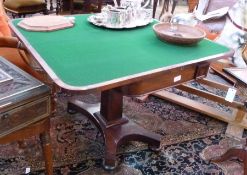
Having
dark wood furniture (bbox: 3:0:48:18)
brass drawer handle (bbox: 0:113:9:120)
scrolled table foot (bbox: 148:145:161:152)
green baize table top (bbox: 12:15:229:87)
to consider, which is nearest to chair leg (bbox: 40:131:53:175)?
brass drawer handle (bbox: 0:113:9:120)

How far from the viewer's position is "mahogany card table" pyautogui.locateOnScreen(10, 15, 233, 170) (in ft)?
3.62

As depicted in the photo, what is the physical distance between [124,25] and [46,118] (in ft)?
2.40

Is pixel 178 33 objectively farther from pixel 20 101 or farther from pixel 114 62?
pixel 20 101

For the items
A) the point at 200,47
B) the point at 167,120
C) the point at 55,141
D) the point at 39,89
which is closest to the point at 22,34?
the point at 39,89

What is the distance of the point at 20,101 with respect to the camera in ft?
3.82

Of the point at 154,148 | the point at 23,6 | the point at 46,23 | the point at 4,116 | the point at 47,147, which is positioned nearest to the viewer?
the point at 4,116

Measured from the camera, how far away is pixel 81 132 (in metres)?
1.94

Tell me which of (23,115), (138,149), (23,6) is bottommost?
(138,149)

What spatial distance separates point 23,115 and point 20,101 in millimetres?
74

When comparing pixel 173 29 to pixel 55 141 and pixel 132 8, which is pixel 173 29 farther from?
pixel 55 141

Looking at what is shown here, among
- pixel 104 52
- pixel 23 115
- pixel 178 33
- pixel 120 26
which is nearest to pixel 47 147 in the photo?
pixel 23 115

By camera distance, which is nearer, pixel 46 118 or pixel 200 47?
pixel 46 118

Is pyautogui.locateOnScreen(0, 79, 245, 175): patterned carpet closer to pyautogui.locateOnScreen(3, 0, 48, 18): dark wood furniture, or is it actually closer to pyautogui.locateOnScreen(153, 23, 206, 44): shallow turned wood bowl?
pyautogui.locateOnScreen(153, 23, 206, 44): shallow turned wood bowl

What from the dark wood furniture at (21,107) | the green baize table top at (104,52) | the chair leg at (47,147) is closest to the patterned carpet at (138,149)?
the chair leg at (47,147)
